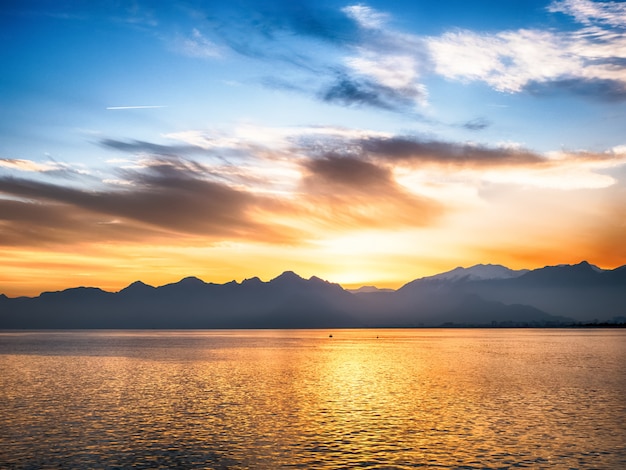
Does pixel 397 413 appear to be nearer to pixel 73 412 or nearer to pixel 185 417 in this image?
pixel 185 417

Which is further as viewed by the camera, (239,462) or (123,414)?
(123,414)

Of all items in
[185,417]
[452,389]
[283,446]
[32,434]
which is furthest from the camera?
[452,389]

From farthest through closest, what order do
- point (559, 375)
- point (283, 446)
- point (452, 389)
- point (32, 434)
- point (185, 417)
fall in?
point (559, 375) → point (452, 389) → point (185, 417) → point (32, 434) → point (283, 446)

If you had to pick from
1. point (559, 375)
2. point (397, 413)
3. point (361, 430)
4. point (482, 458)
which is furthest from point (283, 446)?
point (559, 375)

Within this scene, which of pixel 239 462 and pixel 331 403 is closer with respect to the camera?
pixel 239 462

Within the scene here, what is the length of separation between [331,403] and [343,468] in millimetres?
32279

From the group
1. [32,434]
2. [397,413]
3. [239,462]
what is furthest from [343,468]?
[32,434]

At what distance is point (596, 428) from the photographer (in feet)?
175

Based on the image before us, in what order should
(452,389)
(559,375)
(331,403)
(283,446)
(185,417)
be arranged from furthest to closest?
(559,375) < (452,389) < (331,403) < (185,417) < (283,446)

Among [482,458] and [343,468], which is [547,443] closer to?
[482,458]

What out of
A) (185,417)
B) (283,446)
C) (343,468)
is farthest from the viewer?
(185,417)

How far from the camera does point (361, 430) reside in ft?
174

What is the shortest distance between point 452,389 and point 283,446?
45.7m

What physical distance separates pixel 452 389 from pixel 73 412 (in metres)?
52.0
